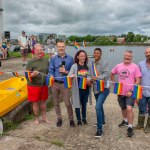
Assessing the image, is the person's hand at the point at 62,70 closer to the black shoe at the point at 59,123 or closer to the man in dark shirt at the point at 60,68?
the man in dark shirt at the point at 60,68

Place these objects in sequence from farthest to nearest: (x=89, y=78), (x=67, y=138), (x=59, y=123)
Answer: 1. (x=59, y=123)
2. (x=89, y=78)
3. (x=67, y=138)

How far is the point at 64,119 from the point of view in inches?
284

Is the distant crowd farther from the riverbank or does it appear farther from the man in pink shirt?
the riverbank

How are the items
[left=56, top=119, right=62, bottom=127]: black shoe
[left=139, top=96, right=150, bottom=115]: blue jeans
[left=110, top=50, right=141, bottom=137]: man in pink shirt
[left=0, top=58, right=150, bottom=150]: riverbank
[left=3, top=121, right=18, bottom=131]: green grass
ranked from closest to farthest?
[left=0, top=58, right=150, bottom=150]: riverbank, [left=110, top=50, right=141, bottom=137]: man in pink shirt, [left=139, top=96, right=150, bottom=115]: blue jeans, [left=3, top=121, right=18, bottom=131]: green grass, [left=56, top=119, right=62, bottom=127]: black shoe

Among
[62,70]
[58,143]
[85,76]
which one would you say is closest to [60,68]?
[62,70]

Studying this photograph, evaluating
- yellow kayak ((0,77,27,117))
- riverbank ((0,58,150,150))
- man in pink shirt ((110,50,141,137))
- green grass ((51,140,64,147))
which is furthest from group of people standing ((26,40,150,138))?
green grass ((51,140,64,147))

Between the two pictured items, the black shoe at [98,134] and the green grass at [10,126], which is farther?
the green grass at [10,126]

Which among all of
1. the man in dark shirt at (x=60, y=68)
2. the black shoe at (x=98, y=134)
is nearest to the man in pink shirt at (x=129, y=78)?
the black shoe at (x=98, y=134)

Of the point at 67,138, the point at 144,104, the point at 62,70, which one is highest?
the point at 62,70

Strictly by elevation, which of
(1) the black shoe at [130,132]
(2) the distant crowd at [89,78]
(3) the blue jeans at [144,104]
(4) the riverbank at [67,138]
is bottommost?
(4) the riverbank at [67,138]

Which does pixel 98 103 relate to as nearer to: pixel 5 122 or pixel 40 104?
pixel 40 104

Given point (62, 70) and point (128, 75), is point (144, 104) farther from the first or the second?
point (62, 70)

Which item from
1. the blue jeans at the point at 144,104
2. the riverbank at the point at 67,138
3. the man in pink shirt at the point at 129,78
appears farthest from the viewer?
the blue jeans at the point at 144,104

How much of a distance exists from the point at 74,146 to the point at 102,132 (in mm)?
908
